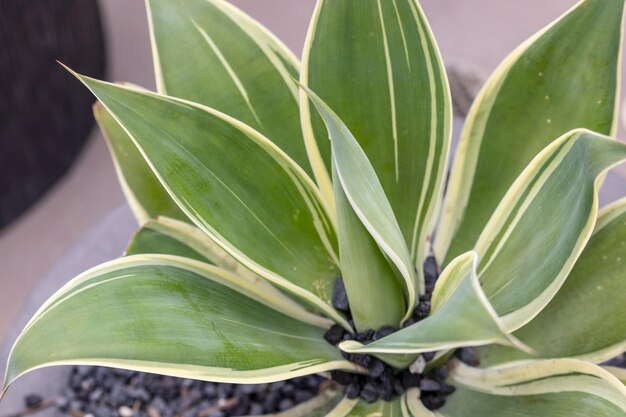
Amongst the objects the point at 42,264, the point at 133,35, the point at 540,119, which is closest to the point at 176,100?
the point at 540,119

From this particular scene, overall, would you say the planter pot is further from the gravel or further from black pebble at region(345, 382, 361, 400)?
black pebble at region(345, 382, 361, 400)

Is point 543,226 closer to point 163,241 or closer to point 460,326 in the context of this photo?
point 460,326

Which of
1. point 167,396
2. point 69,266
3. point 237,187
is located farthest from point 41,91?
point 237,187

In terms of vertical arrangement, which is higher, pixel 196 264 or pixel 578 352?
pixel 196 264

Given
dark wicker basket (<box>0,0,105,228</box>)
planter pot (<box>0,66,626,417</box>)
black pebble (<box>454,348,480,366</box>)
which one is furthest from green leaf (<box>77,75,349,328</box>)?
dark wicker basket (<box>0,0,105,228</box>)

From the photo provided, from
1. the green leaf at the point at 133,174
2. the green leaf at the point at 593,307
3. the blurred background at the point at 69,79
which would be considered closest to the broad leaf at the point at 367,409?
the green leaf at the point at 593,307

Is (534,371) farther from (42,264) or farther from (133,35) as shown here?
(133,35)

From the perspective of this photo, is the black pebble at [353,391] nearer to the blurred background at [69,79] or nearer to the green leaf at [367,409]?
the green leaf at [367,409]
